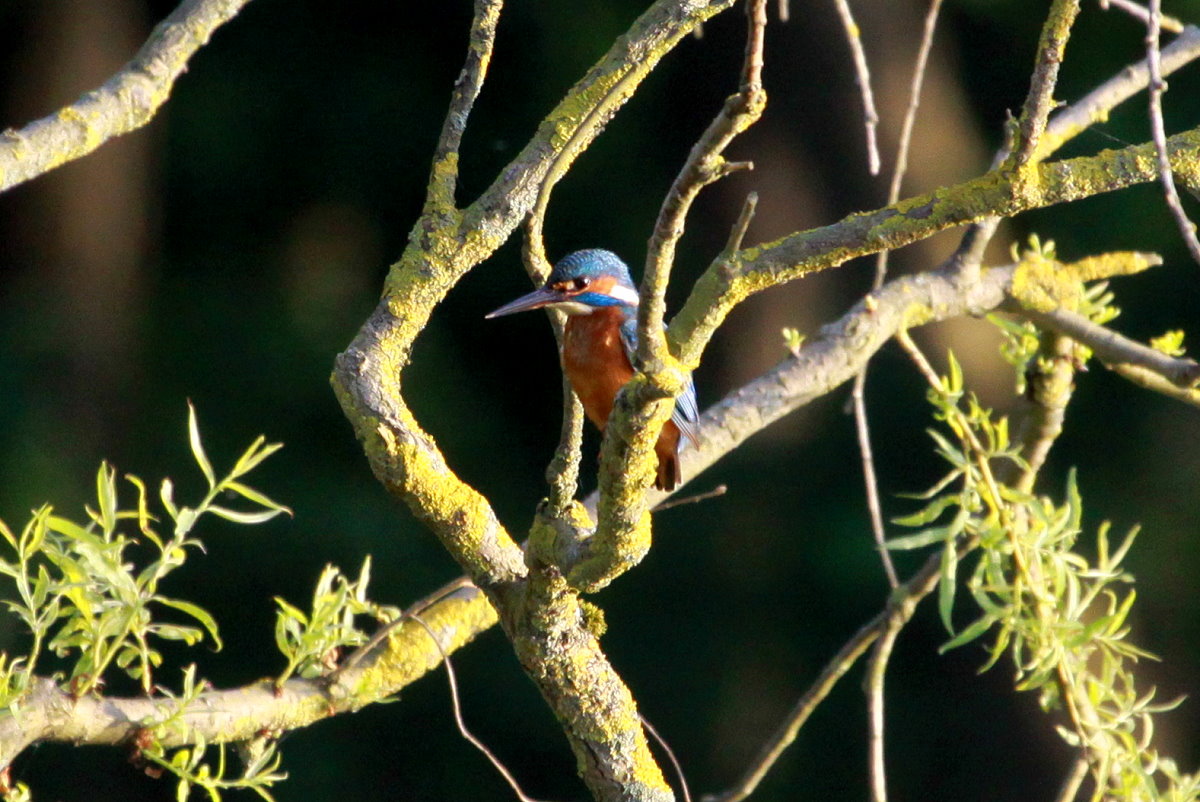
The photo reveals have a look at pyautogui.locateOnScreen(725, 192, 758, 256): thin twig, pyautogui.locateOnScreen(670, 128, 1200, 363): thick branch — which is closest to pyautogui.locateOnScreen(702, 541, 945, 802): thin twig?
pyautogui.locateOnScreen(670, 128, 1200, 363): thick branch

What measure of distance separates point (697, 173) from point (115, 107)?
0.84 m

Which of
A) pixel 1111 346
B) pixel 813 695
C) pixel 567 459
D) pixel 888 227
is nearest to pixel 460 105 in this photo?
pixel 567 459

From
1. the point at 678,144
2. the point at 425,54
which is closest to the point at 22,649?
the point at 425,54

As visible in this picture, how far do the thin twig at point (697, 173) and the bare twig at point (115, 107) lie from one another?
709 millimetres

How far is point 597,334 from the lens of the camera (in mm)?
2115

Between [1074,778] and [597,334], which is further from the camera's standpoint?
[597,334]

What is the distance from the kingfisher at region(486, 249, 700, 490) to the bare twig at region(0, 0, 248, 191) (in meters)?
0.64

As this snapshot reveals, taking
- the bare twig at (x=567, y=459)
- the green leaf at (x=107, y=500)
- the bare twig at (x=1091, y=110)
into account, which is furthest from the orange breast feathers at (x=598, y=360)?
the green leaf at (x=107, y=500)

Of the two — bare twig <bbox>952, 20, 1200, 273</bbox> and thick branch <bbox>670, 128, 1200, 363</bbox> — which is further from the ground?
bare twig <bbox>952, 20, 1200, 273</bbox>

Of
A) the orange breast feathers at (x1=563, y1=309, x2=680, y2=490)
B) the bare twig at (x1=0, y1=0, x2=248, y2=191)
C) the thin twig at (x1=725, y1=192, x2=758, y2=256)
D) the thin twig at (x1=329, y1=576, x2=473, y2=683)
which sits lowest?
the thin twig at (x1=725, y1=192, x2=758, y2=256)

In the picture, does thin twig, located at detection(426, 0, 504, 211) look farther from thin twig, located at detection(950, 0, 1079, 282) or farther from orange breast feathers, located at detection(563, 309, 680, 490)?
orange breast feathers, located at detection(563, 309, 680, 490)

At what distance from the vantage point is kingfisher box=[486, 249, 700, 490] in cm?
202

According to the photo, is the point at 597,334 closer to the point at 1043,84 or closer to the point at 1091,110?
the point at 1091,110

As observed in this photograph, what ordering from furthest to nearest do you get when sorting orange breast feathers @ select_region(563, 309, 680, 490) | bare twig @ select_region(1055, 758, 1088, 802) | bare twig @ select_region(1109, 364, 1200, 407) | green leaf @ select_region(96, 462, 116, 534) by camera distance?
1. orange breast feathers @ select_region(563, 309, 680, 490)
2. bare twig @ select_region(1109, 364, 1200, 407)
3. bare twig @ select_region(1055, 758, 1088, 802)
4. green leaf @ select_region(96, 462, 116, 534)
